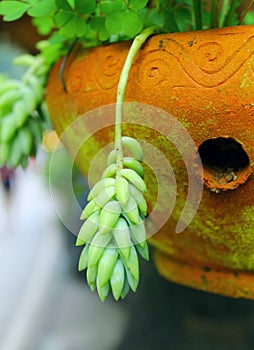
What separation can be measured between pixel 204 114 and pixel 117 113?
0.23ft

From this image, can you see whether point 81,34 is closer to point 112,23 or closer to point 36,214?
point 112,23

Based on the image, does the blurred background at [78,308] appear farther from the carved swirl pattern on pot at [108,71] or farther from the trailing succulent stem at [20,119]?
the carved swirl pattern on pot at [108,71]

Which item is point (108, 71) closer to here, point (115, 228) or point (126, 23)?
point (126, 23)

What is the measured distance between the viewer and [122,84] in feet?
1.25

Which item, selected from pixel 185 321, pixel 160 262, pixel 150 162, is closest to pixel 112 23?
pixel 150 162

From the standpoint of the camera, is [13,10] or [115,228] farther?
[13,10]

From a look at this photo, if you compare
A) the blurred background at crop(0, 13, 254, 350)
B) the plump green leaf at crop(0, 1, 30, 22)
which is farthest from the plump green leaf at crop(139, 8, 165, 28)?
the blurred background at crop(0, 13, 254, 350)

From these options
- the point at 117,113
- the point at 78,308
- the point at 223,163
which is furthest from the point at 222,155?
the point at 78,308

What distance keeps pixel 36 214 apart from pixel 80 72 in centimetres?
69

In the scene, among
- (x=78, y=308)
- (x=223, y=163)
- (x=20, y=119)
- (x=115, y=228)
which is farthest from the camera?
(x=78, y=308)

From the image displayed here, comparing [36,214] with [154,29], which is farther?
[36,214]

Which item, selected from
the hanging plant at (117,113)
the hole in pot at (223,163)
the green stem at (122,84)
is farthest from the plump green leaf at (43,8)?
the hole in pot at (223,163)

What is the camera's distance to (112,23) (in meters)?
0.42

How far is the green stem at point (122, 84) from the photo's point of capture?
1.13 feet
